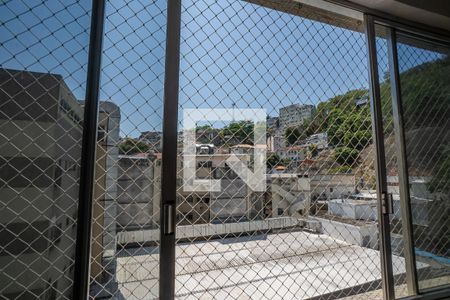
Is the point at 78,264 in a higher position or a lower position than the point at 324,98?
lower

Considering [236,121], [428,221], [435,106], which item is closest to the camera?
[236,121]

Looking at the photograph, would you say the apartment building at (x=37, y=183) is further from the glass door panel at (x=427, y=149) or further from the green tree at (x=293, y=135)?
the glass door panel at (x=427, y=149)

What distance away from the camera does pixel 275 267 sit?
53.6 inches

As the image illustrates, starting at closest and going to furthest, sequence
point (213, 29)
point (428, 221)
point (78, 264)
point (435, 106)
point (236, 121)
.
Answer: point (78, 264), point (213, 29), point (236, 121), point (428, 221), point (435, 106)

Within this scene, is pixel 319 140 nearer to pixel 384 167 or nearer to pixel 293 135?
pixel 293 135

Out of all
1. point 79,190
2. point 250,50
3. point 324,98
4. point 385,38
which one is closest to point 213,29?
point 250,50

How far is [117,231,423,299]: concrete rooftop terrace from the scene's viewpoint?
1.20 meters

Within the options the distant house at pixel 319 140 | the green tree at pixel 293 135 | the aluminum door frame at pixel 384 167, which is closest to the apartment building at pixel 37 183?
the green tree at pixel 293 135

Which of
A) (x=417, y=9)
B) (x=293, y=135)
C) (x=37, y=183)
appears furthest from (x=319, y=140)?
(x=37, y=183)

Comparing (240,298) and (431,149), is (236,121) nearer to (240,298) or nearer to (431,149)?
(240,298)

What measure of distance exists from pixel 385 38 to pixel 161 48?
1268 millimetres

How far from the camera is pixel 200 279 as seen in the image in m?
1.21

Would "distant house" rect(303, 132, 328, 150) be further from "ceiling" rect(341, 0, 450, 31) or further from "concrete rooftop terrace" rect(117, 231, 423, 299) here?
"ceiling" rect(341, 0, 450, 31)

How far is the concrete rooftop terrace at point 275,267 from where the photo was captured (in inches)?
47.3
